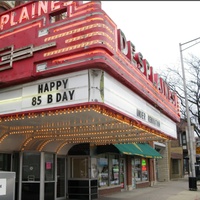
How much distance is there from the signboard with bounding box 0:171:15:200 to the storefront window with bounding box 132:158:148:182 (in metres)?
16.1

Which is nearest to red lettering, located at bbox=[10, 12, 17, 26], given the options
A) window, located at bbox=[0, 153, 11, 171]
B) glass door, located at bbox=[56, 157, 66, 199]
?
window, located at bbox=[0, 153, 11, 171]

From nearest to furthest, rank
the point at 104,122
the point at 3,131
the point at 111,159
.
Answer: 1. the point at 104,122
2. the point at 3,131
3. the point at 111,159

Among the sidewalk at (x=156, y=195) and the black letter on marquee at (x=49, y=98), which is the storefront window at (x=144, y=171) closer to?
the sidewalk at (x=156, y=195)

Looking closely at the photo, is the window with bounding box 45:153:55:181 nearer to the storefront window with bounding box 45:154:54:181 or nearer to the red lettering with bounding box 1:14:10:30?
the storefront window with bounding box 45:154:54:181

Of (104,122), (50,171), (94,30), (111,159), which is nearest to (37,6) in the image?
(94,30)

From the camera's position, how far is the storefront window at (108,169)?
1753cm

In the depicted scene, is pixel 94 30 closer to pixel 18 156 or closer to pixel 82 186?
pixel 18 156

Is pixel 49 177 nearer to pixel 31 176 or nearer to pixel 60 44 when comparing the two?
pixel 31 176

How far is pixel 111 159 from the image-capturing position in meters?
18.9

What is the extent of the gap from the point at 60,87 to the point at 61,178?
8.31m

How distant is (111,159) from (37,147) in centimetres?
675

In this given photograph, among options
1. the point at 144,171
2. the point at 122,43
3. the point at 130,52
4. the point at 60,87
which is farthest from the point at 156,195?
the point at 60,87

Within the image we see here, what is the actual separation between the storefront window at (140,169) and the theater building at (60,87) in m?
8.97

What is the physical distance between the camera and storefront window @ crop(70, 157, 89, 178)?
1567 cm
